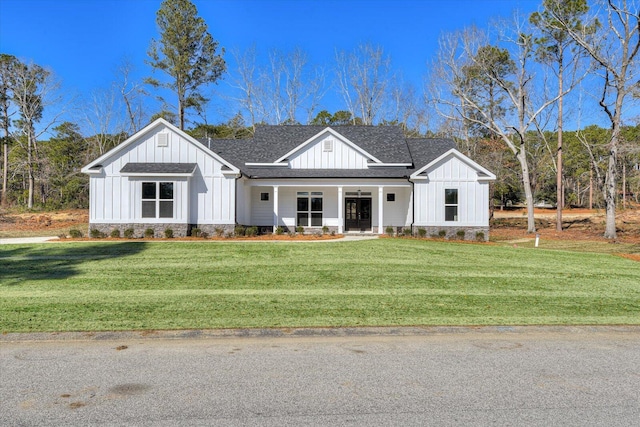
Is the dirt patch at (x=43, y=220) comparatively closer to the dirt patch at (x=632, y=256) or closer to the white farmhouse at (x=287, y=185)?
the white farmhouse at (x=287, y=185)

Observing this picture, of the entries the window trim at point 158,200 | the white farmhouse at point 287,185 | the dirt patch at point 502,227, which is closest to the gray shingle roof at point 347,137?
the white farmhouse at point 287,185

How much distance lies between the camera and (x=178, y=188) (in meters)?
20.0

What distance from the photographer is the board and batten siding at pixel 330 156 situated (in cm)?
2370

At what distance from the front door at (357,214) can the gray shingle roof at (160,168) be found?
27.8 feet

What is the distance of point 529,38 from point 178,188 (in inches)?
927

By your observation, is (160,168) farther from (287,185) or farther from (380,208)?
(380,208)

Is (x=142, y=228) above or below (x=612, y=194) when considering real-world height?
below

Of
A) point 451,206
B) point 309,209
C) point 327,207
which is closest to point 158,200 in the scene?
point 309,209

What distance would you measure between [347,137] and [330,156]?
131 inches

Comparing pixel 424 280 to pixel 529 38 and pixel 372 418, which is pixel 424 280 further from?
pixel 529 38

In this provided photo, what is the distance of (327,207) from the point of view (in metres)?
24.0

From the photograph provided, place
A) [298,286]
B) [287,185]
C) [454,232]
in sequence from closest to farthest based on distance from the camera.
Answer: [298,286] → [454,232] → [287,185]

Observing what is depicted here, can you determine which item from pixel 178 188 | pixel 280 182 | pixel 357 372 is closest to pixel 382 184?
pixel 280 182

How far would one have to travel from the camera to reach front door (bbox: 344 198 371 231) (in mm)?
24156
